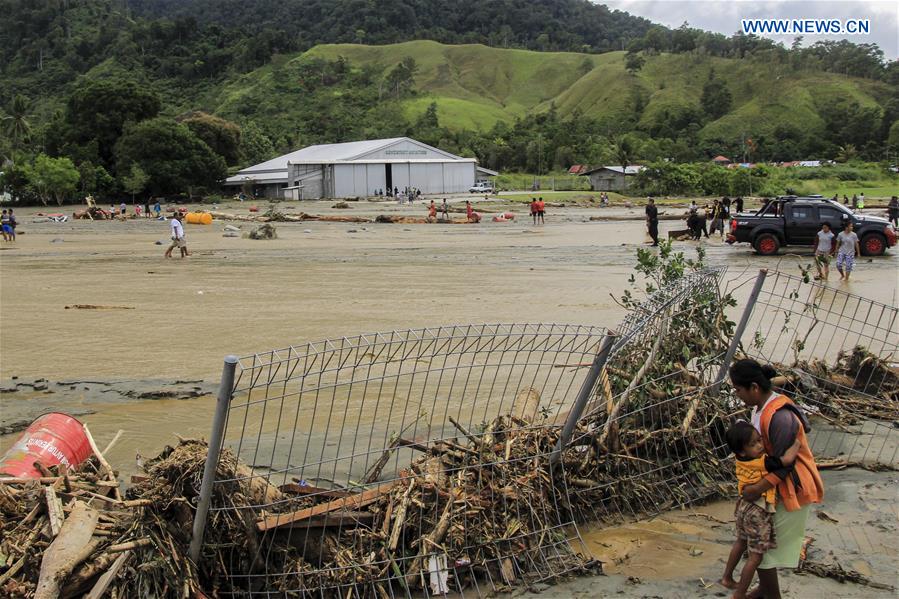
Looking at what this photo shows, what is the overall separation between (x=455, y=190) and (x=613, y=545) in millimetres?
76400

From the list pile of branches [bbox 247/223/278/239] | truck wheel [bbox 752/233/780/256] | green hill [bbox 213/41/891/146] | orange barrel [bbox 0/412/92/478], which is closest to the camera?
orange barrel [bbox 0/412/92/478]

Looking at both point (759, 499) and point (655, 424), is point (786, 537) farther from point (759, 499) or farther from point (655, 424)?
point (655, 424)

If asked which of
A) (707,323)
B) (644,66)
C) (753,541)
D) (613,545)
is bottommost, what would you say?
(613,545)

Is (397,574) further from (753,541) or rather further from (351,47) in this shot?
(351,47)

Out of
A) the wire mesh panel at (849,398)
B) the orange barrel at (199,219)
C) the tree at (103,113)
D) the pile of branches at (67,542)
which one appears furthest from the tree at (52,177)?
the wire mesh panel at (849,398)

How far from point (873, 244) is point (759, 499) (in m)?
21.7

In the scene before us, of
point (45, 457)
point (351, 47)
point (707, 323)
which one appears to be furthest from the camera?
point (351, 47)

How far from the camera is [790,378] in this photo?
6.88 m

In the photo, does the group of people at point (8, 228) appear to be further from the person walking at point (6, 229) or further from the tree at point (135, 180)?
the tree at point (135, 180)

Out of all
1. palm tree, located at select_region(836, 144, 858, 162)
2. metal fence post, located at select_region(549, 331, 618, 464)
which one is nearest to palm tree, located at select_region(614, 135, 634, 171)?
palm tree, located at select_region(836, 144, 858, 162)

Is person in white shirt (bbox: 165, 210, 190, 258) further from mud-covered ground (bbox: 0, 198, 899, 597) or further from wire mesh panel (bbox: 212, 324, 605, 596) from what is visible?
wire mesh panel (bbox: 212, 324, 605, 596)

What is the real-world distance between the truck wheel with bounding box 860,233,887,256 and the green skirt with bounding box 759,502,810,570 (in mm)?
21580

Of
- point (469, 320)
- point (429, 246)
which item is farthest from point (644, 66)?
point (469, 320)

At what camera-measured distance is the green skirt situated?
4145 millimetres
